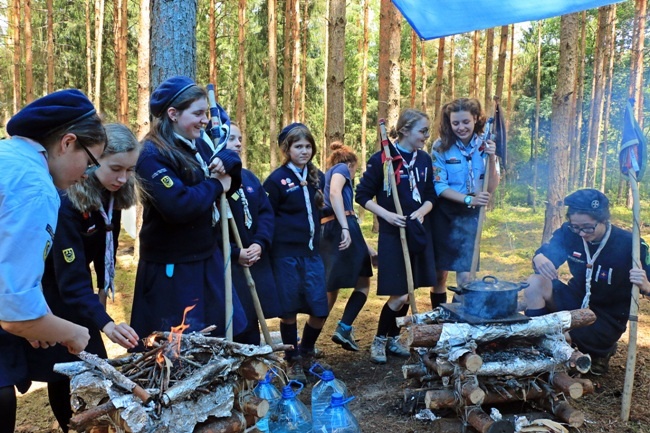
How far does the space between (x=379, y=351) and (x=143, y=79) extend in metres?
7.05

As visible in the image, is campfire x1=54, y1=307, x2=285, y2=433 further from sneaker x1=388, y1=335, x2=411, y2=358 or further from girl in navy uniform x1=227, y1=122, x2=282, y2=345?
sneaker x1=388, y1=335, x2=411, y2=358

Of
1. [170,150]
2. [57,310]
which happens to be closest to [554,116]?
[170,150]

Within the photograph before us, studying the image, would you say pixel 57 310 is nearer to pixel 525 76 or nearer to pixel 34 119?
pixel 34 119

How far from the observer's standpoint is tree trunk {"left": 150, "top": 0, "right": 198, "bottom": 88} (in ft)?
13.3

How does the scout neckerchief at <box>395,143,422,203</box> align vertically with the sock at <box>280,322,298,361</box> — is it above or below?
above

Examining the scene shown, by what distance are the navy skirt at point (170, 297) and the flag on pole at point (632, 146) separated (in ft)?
9.85

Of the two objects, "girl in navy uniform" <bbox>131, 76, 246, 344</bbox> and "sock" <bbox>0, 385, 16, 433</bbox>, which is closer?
"sock" <bbox>0, 385, 16, 433</bbox>

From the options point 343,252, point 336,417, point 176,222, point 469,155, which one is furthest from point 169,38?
point 336,417

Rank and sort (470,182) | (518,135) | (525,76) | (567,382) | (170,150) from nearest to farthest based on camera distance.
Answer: (170,150) < (567,382) < (470,182) < (525,76) < (518,135)

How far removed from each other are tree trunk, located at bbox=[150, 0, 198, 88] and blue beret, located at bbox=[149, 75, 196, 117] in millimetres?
1357

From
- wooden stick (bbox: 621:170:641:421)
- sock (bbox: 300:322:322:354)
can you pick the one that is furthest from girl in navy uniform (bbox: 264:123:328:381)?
wooden stick (bbox: 621:170:641:421)

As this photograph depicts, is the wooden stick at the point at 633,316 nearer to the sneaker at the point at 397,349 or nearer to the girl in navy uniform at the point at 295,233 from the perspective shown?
the sneaker at the point at 397,349

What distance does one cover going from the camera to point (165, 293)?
2.81 metres

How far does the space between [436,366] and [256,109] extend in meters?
19.3
